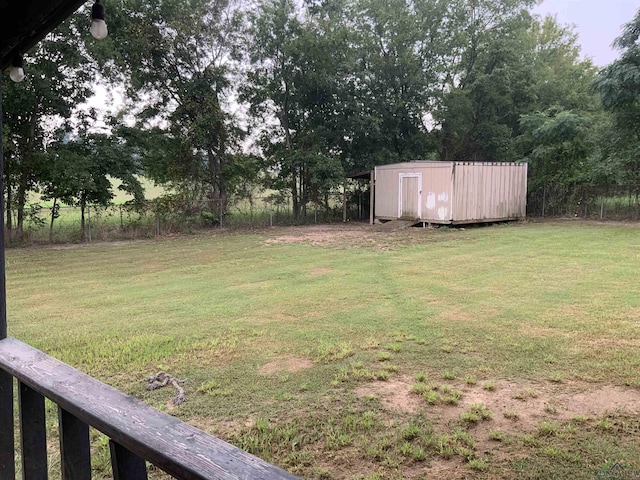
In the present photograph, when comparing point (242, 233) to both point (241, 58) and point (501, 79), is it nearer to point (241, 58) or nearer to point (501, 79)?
point (241, 58)

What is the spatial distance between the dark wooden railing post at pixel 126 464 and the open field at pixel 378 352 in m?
1.64

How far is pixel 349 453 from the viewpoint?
9.00ft

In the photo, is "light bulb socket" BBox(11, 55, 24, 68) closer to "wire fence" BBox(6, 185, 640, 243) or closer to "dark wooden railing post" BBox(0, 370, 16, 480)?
"dark wooden railing post" BBox(0, 370, 16, 480)

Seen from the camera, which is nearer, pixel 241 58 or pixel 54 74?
pixel 54 74

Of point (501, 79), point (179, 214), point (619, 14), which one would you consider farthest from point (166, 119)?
point (619, 14)

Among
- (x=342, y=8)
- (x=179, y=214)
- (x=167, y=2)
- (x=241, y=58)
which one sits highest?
(x=342, y=8)

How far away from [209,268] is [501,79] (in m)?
17.3

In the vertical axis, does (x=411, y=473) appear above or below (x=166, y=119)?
below

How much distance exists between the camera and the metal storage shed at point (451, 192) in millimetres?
15680

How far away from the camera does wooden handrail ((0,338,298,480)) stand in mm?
940

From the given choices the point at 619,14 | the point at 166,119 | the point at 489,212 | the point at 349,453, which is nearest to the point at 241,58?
the point at 166,119

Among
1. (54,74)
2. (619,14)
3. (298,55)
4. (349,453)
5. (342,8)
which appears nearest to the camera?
(349,453)

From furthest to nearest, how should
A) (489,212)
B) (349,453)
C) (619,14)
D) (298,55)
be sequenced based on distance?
1. (298,55)
2. (489,212)
3. (619,14)
4. (349,453)

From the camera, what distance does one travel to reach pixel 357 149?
20609 mm
